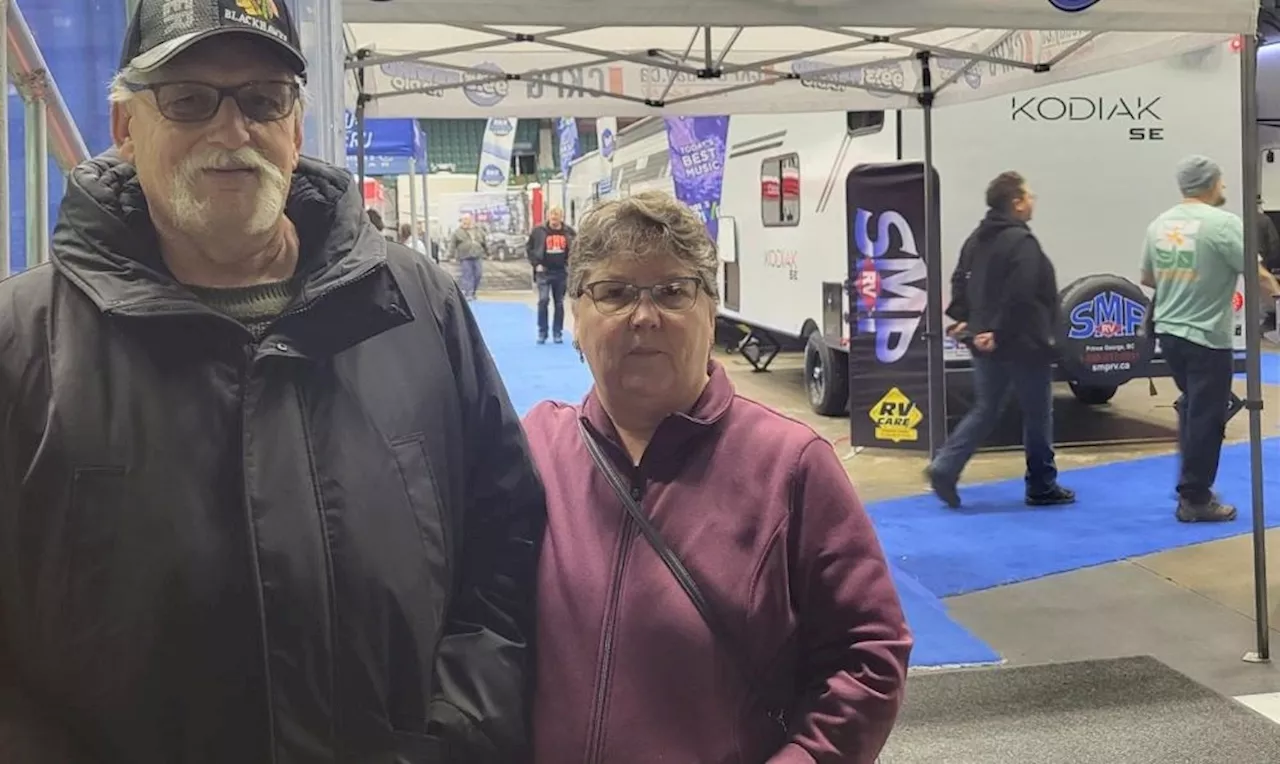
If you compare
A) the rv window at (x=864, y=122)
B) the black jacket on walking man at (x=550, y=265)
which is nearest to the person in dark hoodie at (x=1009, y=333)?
the rv window at (x=864, y=122)

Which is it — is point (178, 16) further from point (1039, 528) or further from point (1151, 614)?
point (1039, 528)

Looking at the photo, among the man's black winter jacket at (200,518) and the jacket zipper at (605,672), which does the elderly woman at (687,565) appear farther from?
the man's black winter jacket at (200,518)

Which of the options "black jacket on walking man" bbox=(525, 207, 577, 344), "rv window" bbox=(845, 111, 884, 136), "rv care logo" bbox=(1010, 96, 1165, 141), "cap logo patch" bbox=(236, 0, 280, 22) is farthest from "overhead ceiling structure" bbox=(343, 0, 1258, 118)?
"black jacket on walking man" bbox=(525, 207, 577, 344)

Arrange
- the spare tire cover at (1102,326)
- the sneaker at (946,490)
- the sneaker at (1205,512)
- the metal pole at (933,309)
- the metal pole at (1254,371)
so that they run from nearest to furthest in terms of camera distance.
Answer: the metal pole at (1254,371)
the sneaker at (1205,512)
the sneaker at (946,490)
the metal pole at (933,309)
the spare tire cover at (1102,326)

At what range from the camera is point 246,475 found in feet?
4.43

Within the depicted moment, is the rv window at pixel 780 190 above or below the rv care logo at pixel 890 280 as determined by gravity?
above

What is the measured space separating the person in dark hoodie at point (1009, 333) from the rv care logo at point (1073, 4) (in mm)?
2199

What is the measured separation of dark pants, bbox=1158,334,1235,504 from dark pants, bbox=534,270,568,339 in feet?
29.7

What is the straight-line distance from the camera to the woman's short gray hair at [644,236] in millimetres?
1615

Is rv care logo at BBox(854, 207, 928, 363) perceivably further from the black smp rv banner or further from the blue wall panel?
the blue wall panel

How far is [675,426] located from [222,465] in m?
0.57

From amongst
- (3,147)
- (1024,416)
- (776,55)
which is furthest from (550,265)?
(3,147)

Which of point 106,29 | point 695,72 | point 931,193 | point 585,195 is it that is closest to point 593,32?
point 695,72

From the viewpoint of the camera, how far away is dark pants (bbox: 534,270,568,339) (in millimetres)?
14609
